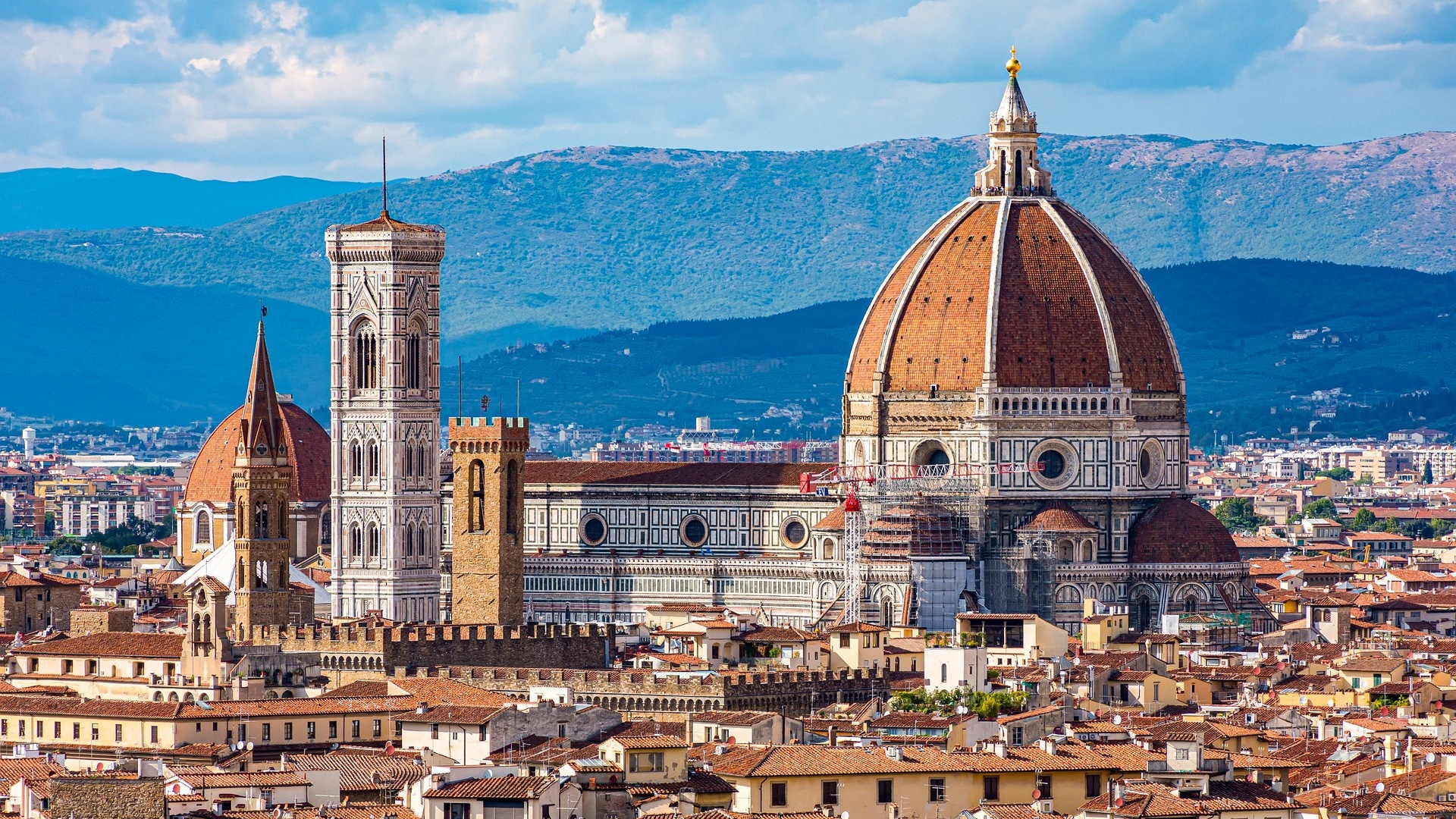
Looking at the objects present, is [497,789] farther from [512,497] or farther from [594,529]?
[594,529]

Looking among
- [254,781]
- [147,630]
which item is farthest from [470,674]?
[254,781]

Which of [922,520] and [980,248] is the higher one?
[980,248]

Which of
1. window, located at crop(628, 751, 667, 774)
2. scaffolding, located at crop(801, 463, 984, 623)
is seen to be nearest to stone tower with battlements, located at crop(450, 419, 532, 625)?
scaffolding, located at crop(801, 463, 984, 623)

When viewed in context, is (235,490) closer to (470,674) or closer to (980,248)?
(470,674)

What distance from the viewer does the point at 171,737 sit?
225 feet

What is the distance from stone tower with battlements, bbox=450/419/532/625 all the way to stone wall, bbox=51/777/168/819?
64.9 metres

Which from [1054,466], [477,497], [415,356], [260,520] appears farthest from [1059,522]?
[260,520]

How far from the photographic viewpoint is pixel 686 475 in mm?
134250

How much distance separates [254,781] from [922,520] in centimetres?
6698

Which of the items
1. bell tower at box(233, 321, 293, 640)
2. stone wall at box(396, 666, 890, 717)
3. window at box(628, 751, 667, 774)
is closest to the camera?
window at box(628, 751, 667, 774)

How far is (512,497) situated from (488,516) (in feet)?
4.41

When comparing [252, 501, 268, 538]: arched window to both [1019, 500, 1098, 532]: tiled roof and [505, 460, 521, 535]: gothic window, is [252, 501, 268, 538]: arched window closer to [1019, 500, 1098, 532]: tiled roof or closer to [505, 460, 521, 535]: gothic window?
[505, 460, 521, 535]: gothic window

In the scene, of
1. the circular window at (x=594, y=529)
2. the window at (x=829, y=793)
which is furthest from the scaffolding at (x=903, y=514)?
the window at (x=829, y=793)

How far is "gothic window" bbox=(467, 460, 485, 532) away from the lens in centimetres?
11788
